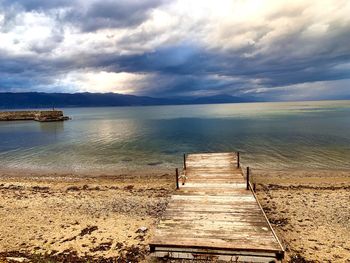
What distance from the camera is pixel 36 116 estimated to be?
136 m

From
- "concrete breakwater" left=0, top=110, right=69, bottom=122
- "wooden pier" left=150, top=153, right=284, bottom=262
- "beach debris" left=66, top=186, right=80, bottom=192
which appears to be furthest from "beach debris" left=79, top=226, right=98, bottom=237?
"concrete breakwater" left=0, top=110, right=69, bottom=122

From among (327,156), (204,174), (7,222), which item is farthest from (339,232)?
(327,156)

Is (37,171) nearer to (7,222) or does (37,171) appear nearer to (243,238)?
(7,222)

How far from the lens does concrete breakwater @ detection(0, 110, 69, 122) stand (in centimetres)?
12528

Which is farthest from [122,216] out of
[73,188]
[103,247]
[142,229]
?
[73,188]

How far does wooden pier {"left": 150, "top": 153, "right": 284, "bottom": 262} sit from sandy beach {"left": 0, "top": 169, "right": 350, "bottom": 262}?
1.63 meters

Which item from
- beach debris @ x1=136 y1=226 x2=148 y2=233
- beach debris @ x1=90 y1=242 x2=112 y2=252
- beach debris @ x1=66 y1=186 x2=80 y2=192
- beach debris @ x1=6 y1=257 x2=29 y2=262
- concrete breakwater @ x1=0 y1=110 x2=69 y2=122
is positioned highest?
concrete breakwater @ x1=0 y1=110 x2=69 y2=122

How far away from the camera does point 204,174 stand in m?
20.9

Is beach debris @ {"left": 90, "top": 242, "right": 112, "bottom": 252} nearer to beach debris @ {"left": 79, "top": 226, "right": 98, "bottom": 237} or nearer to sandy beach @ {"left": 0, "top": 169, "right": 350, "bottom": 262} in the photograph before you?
sandy beach @ {"left": 0, "top": 169, "right": 350, "bottom": 262}

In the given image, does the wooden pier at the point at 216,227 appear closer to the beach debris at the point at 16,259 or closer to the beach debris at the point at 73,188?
the beach debris at the point at 16,259

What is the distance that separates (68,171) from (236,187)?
74.6ft

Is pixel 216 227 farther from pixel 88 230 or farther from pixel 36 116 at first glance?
pixel 36 116

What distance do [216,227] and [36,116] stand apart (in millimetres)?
146897

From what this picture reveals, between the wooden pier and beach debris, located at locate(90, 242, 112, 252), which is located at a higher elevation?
the wooden pier
